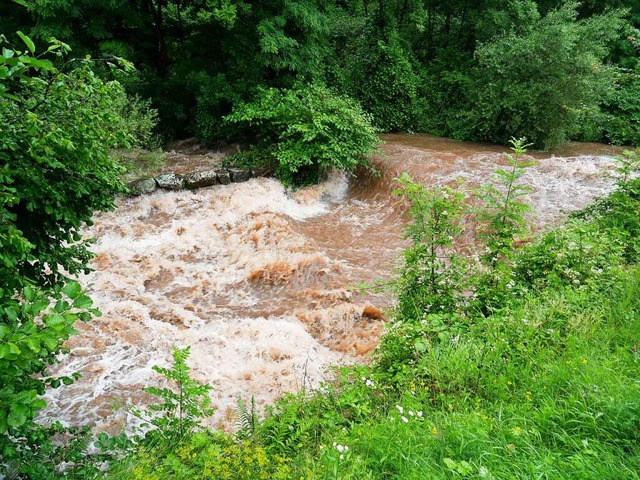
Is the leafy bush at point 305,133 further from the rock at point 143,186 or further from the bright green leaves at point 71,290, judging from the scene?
the bright green leaves at point 71,290

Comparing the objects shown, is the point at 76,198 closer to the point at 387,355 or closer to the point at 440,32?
the point at 387,355

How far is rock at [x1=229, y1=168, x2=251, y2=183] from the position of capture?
9.65 metres

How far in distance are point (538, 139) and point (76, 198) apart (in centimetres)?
1228

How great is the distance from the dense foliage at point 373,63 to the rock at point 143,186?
2936 millimetres

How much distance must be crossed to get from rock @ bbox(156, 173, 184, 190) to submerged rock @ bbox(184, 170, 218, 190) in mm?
127

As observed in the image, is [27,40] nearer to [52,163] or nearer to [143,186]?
[52,163]

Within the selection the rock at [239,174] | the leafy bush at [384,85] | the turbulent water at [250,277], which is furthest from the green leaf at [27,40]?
the leafy bush at [384,85]

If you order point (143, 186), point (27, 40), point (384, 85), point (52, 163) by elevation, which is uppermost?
point (27, 40)

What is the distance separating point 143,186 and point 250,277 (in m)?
3.81

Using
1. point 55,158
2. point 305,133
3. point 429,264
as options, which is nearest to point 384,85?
point 305,133

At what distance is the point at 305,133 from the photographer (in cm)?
942

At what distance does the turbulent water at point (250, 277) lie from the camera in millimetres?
4625

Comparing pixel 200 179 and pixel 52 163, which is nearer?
pixel 52 163

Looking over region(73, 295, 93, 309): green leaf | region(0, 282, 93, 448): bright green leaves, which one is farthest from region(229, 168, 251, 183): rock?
region(73, 295, 93, 309): green leaf
